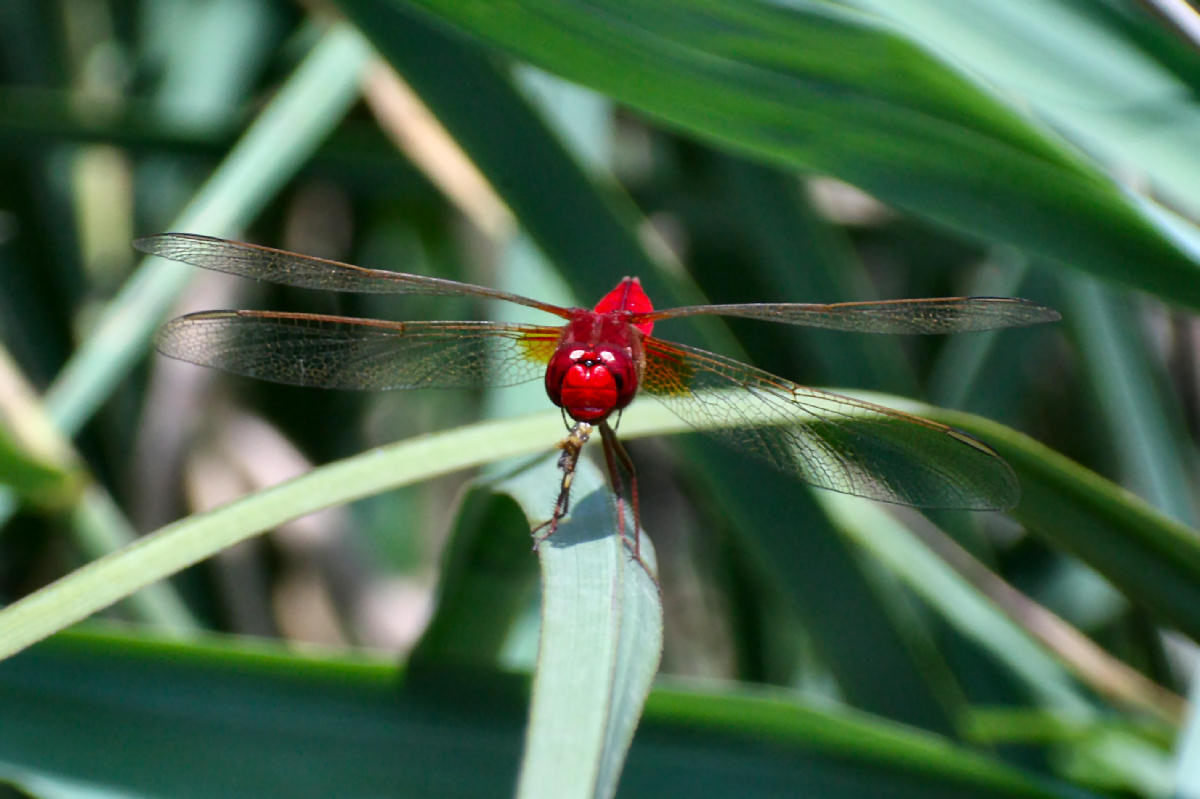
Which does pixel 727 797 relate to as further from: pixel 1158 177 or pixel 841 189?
pixel 841 189

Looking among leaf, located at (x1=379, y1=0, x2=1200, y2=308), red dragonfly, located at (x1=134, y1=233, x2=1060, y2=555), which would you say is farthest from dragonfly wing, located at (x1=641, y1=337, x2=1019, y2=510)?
leaf, located at (x1=379, y1=0, x2=1200, y2=308)

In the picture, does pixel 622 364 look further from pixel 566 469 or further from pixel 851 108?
pixel 851 108

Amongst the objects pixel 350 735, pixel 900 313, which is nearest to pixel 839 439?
pixel 900 313

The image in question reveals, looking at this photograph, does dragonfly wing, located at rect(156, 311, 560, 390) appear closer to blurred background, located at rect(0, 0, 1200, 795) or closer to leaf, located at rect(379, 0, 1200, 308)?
blurred background, located at rect(0, 0, 1200, 795)

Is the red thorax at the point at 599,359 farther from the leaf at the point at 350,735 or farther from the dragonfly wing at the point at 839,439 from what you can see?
the leaf at the point at 350,735

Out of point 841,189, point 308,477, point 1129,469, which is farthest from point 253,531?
point 841,189

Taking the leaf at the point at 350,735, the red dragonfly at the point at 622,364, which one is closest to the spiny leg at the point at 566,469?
the red dragonfly at the point at 622,364

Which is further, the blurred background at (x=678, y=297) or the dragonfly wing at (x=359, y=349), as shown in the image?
the dragonfly wing at (x=359, y=349)
